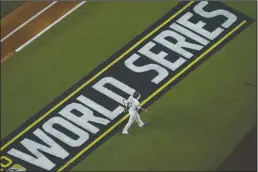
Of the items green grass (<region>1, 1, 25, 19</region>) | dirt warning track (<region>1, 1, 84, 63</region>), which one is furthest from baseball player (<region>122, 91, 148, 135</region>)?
green grass (<region>1, 1, 25, 19</region>)

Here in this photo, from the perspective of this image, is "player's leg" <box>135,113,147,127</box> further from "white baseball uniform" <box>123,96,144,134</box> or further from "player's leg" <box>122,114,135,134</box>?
"player's leg" <box>122,114,135,134</box>

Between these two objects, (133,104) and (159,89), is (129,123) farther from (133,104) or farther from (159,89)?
(159,89)

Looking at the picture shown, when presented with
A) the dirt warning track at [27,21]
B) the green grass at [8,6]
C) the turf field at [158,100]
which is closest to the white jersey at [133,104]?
the turf field at [158,100]

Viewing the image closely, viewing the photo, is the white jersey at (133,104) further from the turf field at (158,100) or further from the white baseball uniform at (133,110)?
the turf field at (158,100)

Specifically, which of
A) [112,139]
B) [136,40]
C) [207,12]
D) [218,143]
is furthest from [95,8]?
[218,143]

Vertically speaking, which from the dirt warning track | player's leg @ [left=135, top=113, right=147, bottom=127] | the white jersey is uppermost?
the dirt warning track
